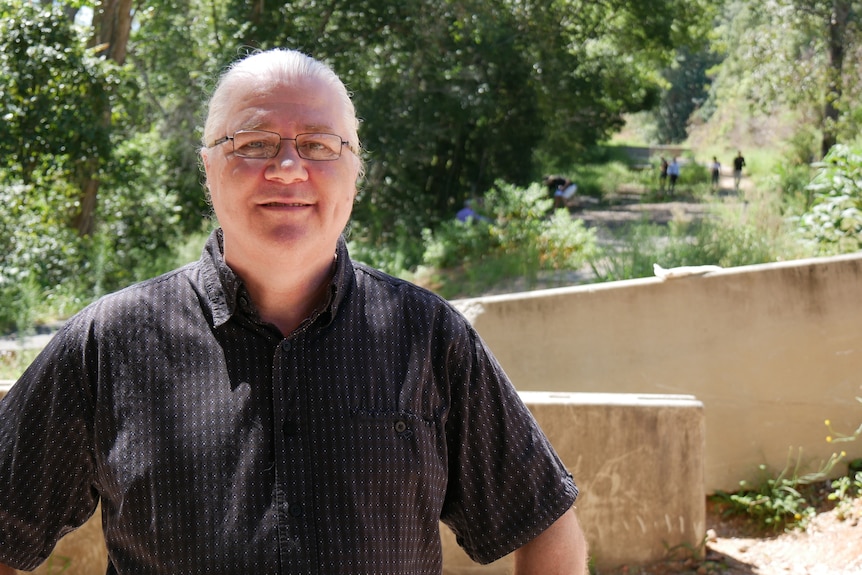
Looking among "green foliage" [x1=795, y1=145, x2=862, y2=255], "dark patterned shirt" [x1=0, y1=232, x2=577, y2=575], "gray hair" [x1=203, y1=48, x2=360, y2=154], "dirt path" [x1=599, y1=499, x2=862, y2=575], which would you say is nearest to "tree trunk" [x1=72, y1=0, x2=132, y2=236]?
"green foliage" [x1=795, y1=145, x2=862, y2=255]

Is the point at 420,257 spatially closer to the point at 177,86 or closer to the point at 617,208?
the point at 177,86

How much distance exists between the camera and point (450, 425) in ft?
6.22

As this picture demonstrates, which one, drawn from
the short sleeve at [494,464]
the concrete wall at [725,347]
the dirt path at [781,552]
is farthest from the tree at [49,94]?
the short sleeve at [494,464]

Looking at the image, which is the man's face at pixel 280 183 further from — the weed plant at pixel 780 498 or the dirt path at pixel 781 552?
the weed plant at pixel 780 498

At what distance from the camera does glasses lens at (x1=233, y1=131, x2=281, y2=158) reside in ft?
6.11

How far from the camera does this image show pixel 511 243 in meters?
13.0

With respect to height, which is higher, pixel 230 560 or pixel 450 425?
pixel 450 425

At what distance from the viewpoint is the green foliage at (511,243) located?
11.5 m

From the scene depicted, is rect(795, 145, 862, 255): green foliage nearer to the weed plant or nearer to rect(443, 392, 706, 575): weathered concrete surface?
the weed plant

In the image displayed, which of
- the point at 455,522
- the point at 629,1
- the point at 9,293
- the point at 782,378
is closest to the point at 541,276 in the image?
the point at 782,378

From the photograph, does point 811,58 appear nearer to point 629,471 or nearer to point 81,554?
point 629,471

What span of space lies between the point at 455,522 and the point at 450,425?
0.73ft

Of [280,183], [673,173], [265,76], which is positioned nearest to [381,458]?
[280,183]

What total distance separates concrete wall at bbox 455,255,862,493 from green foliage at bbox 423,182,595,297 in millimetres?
4393
